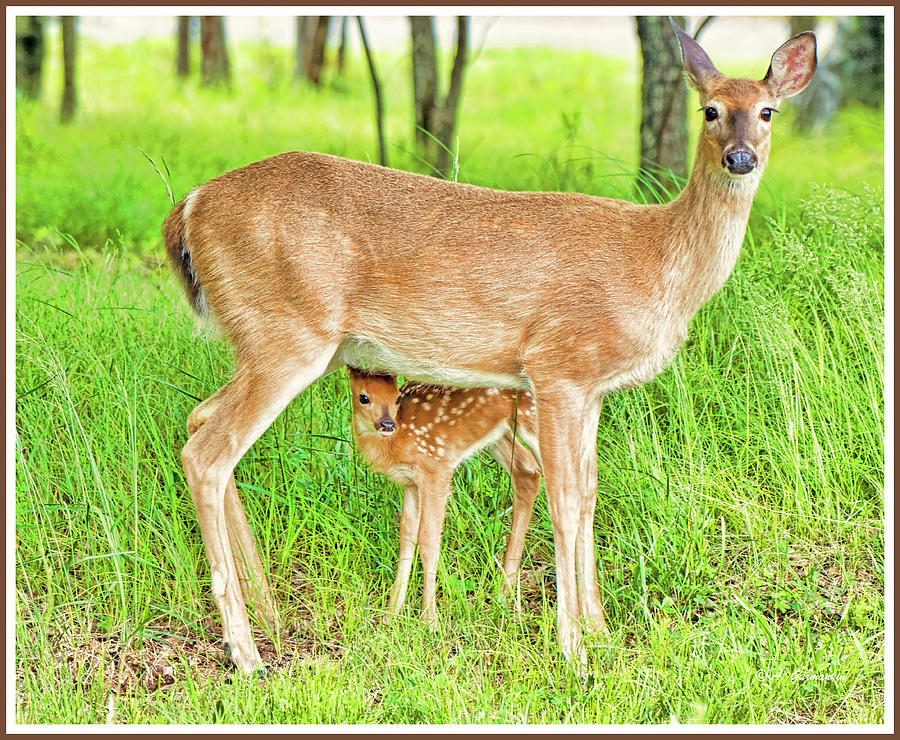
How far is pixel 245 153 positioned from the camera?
33.8 feet

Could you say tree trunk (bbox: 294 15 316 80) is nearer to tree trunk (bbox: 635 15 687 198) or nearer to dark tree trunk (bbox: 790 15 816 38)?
dark tree trunk (bbox: 790 15 816 38)

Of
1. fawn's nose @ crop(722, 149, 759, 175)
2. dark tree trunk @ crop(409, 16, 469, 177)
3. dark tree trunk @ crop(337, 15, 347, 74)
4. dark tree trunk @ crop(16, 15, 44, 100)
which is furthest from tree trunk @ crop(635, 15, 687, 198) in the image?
dark tree trunk @ crop(337, 15, 347, 74)

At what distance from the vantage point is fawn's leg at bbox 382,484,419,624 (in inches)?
171

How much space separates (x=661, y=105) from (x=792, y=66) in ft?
8.67

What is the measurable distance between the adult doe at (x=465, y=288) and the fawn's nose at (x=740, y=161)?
Answer: 190mm

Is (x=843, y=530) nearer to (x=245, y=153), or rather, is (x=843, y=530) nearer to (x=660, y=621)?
(x=660, y=621)

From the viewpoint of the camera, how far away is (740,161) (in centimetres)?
364

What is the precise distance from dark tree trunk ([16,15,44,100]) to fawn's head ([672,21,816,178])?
395 inches

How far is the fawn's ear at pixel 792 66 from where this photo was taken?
152 inches

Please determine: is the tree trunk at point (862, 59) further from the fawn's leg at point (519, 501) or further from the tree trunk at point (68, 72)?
the tree trunk at point (68, 72)

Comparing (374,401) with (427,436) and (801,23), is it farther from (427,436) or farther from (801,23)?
(801,23)

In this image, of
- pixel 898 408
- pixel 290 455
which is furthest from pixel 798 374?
pixel 290 455

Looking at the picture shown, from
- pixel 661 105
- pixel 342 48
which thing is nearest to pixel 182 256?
pixel 661 105

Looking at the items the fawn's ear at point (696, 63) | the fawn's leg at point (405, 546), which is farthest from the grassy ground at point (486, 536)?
the fawn's ear at point (696, 63)
